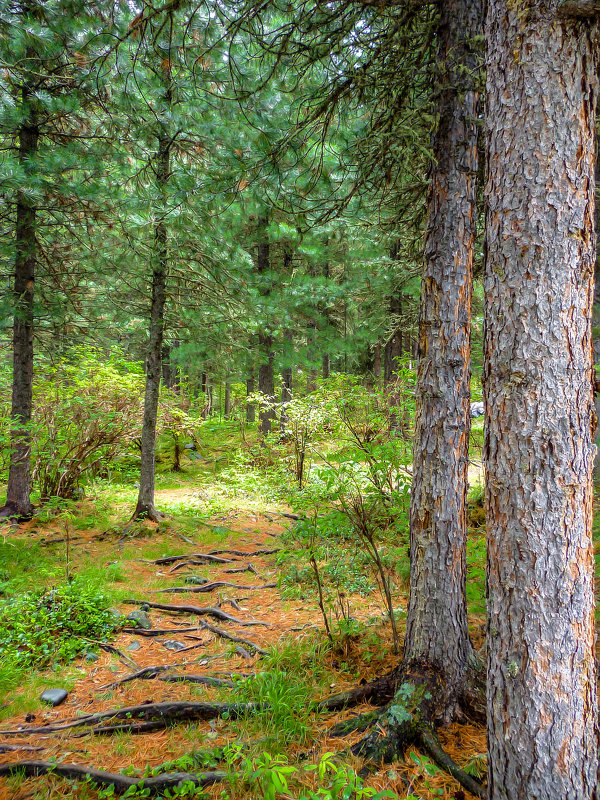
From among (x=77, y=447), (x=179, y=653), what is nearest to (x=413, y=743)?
(x=179, y=653)

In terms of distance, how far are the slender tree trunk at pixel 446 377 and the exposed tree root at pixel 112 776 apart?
143 centimetres

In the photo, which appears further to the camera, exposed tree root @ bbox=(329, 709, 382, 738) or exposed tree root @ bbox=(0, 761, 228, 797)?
exposed tree root @ bbox=(329, 709, 382, 738)

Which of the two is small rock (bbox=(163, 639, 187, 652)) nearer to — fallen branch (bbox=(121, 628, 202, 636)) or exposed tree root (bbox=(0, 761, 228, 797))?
fallen branch (bbox=(121, 628, 202, 636))

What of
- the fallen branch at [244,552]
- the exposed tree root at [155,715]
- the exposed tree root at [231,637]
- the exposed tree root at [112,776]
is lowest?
the fallen branch at [244,552]

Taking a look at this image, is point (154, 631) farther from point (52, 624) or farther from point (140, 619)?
point (52, 624)

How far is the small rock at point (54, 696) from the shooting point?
3.32 meters

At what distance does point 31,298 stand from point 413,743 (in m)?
8.58

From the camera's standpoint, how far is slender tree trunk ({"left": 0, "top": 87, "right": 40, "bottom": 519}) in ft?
24.1

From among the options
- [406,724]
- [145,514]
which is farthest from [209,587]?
[406,724]

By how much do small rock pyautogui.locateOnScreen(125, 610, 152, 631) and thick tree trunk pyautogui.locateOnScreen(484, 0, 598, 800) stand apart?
395 centimetres

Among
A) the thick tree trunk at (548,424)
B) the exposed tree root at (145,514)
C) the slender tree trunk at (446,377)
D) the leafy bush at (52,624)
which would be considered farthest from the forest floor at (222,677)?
the exposed tree root at (145,514)

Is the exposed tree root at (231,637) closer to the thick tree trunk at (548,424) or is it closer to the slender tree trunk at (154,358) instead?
the thick tree trunk at (548,424)

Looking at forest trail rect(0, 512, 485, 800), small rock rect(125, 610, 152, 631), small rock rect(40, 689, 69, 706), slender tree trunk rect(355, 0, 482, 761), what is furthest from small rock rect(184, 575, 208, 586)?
slender tree trunk rect(355, 0, 482, 761)

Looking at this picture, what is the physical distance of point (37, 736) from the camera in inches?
114
